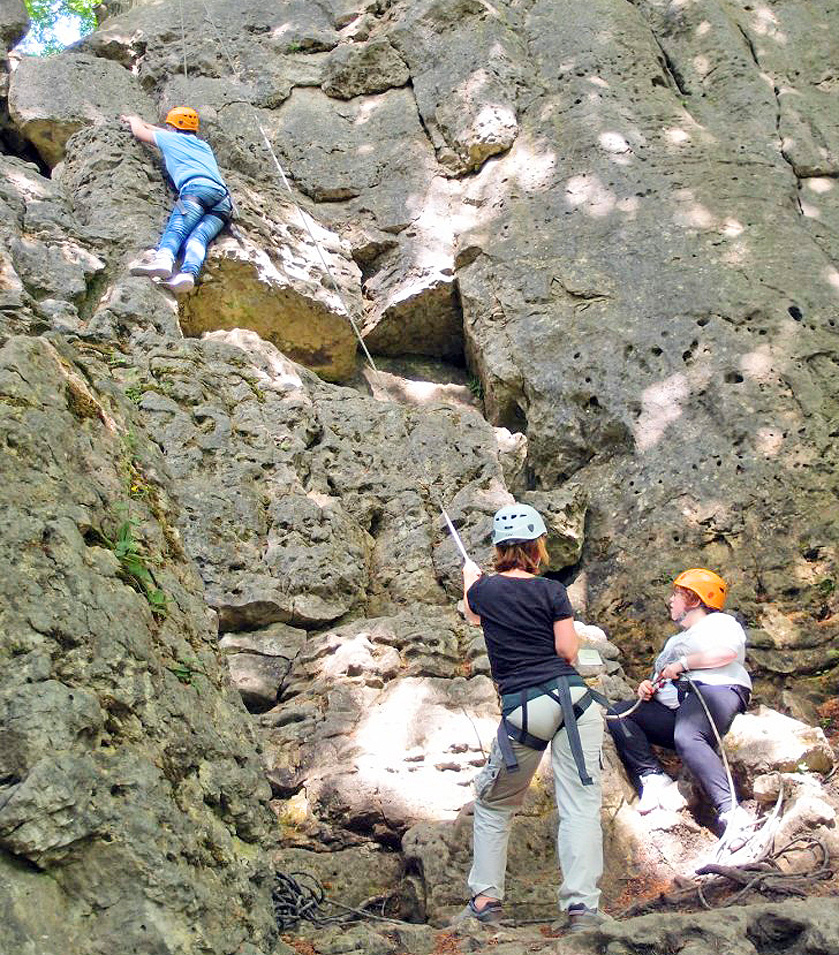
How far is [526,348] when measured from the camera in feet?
29.2

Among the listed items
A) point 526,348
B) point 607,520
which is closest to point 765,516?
point 607,520

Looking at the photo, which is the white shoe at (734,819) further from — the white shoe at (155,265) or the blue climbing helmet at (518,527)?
the white shoe at (155,265)

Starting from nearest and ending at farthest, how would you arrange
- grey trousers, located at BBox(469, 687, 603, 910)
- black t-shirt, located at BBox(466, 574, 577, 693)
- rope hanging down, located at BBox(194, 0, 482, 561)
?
grey trousers, located at BBox(469, 687, 603, 910)
black t-shirt, located at BBox(466, 574, 577, 693)
rope hanging down, located at BBox(194, 0, 482, 561)

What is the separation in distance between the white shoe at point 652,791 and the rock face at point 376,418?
9 cm

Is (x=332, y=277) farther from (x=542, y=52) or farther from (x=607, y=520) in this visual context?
(x=542, y=52)

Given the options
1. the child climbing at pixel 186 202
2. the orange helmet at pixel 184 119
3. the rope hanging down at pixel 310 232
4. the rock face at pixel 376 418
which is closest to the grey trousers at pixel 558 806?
the rock face at pixel 376 418

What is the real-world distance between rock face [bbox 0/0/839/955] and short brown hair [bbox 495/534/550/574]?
4.24 ft


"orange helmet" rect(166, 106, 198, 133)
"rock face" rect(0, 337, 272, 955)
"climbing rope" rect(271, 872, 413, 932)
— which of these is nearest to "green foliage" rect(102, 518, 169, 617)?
"rock face" rect(0, 337, 272, 955)

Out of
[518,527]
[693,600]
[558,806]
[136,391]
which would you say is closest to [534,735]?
[558,806]

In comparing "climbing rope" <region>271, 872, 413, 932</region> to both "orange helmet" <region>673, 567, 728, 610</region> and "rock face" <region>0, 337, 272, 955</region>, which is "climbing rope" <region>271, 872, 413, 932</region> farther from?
"orange helmet" <region>673, 567, 728, 610</region>

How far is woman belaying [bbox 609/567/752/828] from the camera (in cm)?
543

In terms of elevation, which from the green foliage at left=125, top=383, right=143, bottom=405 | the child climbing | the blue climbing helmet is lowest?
the green foliage at left=125, top=383, right=143, bottom=405

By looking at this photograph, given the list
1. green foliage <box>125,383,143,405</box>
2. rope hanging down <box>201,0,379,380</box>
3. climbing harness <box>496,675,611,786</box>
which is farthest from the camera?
rope hanging down <box>201,0,379,380</box>

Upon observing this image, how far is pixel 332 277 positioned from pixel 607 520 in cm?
328
